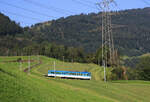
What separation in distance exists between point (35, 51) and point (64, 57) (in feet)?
64.8

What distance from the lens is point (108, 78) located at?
8094 centimetres

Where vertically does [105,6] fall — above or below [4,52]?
above

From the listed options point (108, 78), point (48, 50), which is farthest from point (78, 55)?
point (108, 78)

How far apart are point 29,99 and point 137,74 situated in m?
87.2

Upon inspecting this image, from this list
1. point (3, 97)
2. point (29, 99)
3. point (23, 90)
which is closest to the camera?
point (3, 97)

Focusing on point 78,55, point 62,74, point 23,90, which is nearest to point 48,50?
point 78,55

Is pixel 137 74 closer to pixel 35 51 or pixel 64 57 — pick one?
pixel 64 57

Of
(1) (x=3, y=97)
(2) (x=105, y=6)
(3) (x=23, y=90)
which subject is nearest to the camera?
(1) (x=3, y=97)

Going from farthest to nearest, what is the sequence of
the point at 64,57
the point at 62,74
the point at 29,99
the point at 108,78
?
the point at 64,57
the point at 108,78
the point at 62,74
the point at 29,99

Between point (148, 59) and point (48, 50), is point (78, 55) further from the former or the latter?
point (148, 59)

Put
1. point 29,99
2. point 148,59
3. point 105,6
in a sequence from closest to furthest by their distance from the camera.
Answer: point 29,99
point 105,6
point 148,59

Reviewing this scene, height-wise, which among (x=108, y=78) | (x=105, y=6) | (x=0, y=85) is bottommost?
(x=108, y=78)

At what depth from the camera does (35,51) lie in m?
151

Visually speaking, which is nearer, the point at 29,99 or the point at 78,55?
the point at 29,99
